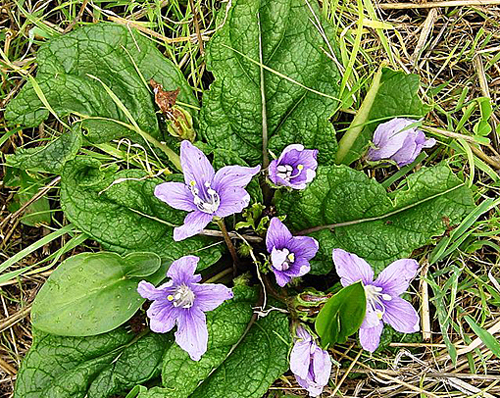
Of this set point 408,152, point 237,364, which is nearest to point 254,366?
point 237,364

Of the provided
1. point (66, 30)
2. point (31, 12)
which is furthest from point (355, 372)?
point (31, 12)

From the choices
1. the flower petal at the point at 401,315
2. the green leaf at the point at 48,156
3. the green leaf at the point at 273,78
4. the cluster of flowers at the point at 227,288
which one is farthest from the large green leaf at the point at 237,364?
the green leaf at the point at 48,156

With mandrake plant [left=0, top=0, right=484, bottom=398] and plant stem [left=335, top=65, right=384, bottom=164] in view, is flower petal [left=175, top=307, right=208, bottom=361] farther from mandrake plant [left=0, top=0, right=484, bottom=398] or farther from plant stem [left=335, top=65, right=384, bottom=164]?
plant stem [left=335, top=65, right=384, bottom=164]

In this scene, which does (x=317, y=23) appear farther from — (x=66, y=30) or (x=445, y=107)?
(x=66, y=30)

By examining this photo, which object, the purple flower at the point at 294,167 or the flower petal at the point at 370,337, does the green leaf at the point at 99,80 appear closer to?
the purple flower at the point at 294,167

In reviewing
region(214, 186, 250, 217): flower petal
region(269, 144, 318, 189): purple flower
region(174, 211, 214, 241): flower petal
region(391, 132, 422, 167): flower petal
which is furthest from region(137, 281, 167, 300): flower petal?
region(391, 132, 422, 167): flower petal

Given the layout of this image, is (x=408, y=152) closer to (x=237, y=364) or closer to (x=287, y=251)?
(x=287, y=251)
